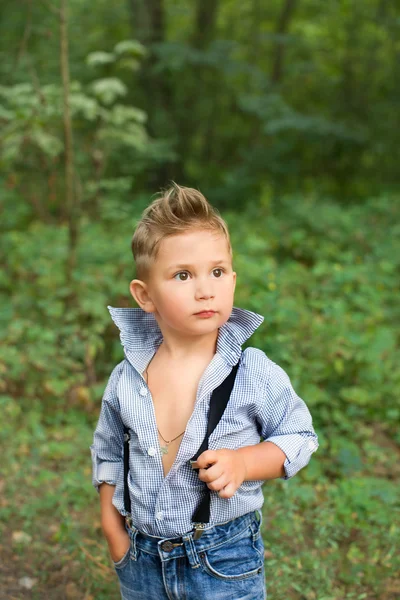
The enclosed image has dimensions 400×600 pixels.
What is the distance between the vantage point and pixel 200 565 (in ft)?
5.62

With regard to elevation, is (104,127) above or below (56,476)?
above

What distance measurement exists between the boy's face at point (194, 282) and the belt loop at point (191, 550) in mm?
543

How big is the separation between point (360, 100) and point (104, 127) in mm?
4724

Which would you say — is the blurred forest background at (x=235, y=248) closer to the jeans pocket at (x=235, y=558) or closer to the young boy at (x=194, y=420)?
the jeans pocket at (x=235, y=558)

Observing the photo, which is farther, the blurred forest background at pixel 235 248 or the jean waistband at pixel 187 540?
the blurred forest background at pixel 235 248

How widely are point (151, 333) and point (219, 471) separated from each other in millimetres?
543

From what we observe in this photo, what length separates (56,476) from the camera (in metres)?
3.58

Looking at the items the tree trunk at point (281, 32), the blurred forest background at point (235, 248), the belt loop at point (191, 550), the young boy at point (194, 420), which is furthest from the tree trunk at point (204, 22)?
the belt loop at point (191, 550)

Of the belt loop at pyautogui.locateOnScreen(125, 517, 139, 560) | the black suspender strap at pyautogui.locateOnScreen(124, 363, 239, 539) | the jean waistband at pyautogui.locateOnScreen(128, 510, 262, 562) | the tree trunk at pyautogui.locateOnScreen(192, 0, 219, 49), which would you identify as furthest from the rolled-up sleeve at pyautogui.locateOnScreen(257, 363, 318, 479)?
the tree trunk at pyautogui.locateOnScreen(192, 0, 219, 49)

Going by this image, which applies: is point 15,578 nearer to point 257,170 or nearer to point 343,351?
point 343,351

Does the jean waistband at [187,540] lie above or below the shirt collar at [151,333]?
below

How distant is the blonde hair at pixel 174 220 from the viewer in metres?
1.71

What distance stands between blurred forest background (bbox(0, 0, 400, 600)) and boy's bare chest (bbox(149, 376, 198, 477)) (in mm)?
1233

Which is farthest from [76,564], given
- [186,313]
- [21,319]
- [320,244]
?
[320,244]
